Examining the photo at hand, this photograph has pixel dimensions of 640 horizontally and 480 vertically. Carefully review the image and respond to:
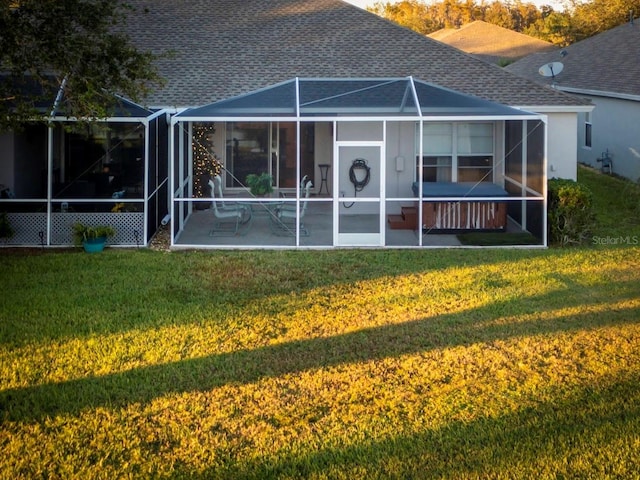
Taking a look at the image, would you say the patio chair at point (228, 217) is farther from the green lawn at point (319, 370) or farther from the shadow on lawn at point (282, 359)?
the shadow on lawn at point (282, 359)

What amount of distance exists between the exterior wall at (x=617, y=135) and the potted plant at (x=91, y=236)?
15.3 metres

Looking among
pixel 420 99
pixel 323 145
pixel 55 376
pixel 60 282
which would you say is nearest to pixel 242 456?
pixel 55 376

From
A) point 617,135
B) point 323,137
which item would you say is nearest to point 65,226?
point 323,137

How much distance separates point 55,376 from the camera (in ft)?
27.6

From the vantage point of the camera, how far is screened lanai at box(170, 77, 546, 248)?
16.2m

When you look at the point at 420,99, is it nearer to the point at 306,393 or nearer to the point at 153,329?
the point at 153,329

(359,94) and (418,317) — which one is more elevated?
(359,94)

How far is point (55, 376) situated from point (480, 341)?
4719mm

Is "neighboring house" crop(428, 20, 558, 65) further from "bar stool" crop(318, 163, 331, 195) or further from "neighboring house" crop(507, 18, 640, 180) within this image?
"bar stool" crop(318, 163, 331, 195)

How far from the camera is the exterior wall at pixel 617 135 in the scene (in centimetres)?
2486

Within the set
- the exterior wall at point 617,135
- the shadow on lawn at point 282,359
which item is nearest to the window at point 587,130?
the exterior wall at point 617,135

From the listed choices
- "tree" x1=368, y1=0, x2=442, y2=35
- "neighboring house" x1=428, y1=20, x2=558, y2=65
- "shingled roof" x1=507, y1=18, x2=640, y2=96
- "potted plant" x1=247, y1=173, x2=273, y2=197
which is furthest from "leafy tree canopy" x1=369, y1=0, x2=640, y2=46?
"potted plant" x1=247, y1=173, x2=273, y2=197

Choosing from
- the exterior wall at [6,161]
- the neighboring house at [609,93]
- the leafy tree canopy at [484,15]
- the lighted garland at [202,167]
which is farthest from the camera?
the leafy tree canopy at [484,15]

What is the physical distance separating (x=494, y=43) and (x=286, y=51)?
1328 inches
